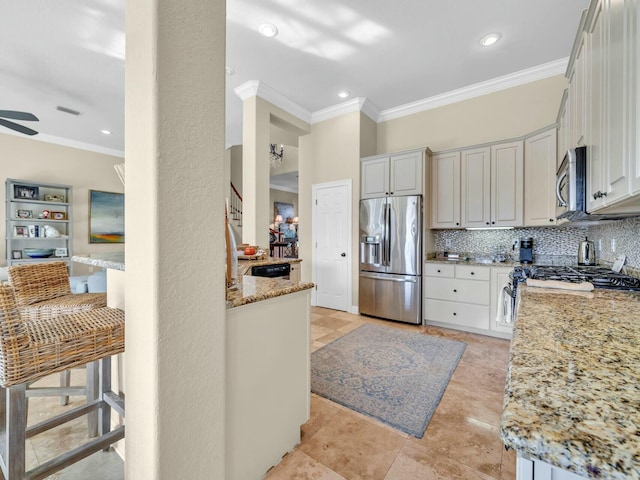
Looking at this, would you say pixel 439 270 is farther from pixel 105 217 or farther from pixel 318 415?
pixel 105 217

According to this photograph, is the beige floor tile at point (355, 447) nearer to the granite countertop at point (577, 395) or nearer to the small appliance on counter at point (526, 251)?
the granite countertop at point (577, 395)

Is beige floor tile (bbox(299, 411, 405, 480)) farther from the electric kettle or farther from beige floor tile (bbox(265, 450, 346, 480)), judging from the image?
the electric kettle

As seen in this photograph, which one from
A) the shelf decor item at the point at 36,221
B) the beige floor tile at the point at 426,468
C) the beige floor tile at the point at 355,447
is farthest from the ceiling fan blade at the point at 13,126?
the beige floor tile at the point at 426,468

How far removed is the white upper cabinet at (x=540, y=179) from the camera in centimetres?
304

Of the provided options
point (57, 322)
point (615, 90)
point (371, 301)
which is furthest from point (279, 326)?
point (371, 301)

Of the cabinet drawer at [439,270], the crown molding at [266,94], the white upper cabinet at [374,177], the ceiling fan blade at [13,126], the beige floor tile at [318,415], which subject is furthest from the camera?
the white upper cabinet at [374,177]

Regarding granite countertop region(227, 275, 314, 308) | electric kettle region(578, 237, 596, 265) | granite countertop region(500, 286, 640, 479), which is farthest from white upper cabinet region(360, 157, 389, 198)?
granite countertop region(500, 286, 640, 479)

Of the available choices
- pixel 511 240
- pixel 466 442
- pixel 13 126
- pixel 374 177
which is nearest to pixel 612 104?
pixel 466 442

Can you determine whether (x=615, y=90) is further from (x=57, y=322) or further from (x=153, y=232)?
(x=57, y=322)

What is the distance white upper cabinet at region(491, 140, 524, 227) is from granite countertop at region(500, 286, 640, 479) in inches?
109

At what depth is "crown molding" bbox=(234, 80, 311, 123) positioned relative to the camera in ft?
12.0

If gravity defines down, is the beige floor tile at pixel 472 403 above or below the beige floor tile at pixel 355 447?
above

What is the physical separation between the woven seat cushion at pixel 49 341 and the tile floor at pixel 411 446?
102cm

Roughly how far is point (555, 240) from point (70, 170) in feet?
27.4
